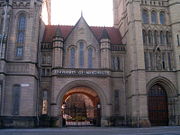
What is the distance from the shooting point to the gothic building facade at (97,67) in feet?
105

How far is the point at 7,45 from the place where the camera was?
3319cm

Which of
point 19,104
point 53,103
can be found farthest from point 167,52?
point 19,104

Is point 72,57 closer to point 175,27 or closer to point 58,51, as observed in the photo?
point 58,51

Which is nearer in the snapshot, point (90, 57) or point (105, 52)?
point (105, 52)

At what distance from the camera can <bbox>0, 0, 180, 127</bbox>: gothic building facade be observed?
31984mm

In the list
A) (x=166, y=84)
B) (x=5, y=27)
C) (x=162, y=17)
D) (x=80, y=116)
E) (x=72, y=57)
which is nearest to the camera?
(x=5, y=27)

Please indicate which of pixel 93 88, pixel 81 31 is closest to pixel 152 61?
pixel 93 88

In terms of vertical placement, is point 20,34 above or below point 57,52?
above

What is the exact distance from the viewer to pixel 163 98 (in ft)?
119

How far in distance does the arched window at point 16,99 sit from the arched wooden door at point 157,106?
1930 cm

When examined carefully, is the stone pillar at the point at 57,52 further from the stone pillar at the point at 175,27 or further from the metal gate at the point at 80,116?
the stone pillar at the point at 175,27

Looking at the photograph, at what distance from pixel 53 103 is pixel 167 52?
19588mm

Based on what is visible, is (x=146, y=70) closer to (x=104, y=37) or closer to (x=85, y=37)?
(x=104, y=37)

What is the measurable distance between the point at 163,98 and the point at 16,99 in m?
22.2
